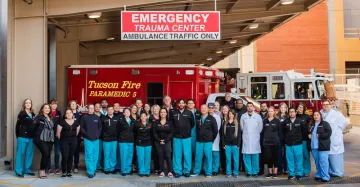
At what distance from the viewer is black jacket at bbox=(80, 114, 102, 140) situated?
9891mm

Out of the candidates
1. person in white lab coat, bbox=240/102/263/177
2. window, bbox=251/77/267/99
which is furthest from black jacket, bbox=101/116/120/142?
window, bbox=251/77/267/99

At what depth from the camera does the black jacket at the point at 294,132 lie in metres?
9.52

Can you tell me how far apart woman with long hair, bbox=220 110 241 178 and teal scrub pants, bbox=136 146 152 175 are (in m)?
1.88

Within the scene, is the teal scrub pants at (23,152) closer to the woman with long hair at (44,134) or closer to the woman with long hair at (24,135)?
the woman with long hair at (24,135)

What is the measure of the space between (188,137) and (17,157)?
4.16 metres

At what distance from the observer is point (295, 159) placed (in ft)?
31.6

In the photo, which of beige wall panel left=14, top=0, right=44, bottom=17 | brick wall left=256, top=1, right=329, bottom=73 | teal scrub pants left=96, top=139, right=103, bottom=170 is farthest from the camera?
brick wall left=256, top=1, right=329, bottom=73

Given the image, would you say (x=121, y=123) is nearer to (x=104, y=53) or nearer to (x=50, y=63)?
(x=50, y=63)

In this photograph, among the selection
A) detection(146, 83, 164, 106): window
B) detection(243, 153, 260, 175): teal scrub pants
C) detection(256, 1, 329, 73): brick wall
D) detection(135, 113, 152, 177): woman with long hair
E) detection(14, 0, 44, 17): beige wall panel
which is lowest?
detection(243, 153, 260, 175): teal scrub pants

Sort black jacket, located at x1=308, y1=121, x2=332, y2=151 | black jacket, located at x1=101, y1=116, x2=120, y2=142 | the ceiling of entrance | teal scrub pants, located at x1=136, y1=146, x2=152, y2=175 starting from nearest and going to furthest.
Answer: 1. black jacket, located at x1=308, y1=121, x2=332, y2=151
2. teal scrub pants, located at x1=136, y1=146, x2=152, y2=175
3. black jacket, located at x1=101, y1=116, x2=120, y2=142
4. the ceiling of entrance

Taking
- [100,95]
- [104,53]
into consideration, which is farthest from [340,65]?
[100,95]

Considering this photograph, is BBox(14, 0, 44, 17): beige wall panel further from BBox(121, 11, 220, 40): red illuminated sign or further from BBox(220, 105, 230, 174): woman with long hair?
BBox(220, 105, 230, 174): woman with long hair

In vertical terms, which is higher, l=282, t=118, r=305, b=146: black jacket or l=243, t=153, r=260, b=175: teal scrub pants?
l=282, t=118, r=305, b=146: black jacket

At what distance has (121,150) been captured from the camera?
10.1 meters
